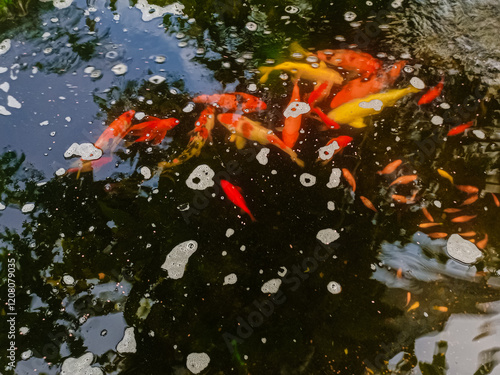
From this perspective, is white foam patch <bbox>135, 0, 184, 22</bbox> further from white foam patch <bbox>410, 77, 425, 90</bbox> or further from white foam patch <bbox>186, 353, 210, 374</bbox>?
white foam patch <bbox>186, 353, 210, 374</bbox>

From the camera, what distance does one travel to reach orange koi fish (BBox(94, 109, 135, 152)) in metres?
1.69

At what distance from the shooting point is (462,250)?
1.43 metres

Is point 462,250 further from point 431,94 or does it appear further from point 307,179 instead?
point 431,94

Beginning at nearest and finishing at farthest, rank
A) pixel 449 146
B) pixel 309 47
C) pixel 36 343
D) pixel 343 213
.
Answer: pixel 36 343 < pixel 343 213 < pixel 449 146 < pixel 309 47

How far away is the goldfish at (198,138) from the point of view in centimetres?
165

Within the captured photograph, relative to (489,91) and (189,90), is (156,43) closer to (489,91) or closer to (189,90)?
(189,90)

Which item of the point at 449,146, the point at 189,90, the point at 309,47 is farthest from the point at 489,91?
the point at 189,90

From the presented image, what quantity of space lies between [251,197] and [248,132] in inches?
13.6

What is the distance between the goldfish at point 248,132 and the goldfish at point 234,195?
8.3 inches

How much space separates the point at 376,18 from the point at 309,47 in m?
0.46

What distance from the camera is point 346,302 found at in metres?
1.35

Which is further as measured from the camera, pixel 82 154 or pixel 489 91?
pixel 489 91

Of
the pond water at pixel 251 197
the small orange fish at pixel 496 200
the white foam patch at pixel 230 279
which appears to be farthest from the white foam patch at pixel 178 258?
the small orange fish at pixel 496 200

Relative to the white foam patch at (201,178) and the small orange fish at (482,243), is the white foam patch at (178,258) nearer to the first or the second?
the white foam patch at (201,178)
